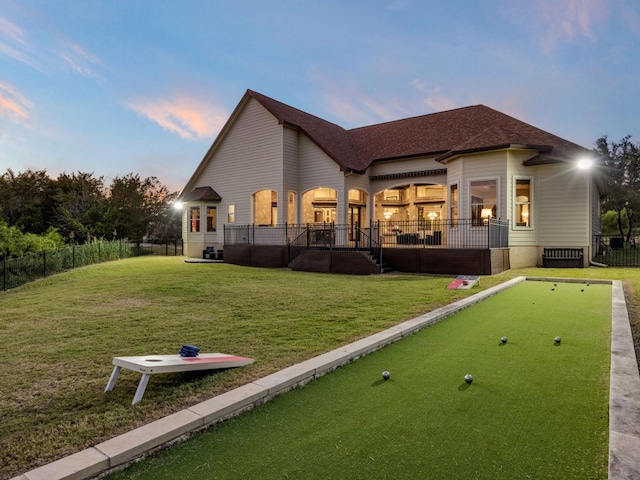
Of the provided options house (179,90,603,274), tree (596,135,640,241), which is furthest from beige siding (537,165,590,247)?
tree (596,135,640,241)

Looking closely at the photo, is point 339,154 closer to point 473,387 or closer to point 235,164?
point 235,164

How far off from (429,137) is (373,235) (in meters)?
7.43

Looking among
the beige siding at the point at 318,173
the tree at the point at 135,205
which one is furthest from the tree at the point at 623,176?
the tree at the point at 135,205

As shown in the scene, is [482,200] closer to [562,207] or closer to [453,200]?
[453,200]

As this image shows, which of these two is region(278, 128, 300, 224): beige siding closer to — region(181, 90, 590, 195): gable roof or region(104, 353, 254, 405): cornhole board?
region(181, 90, 590, 195): gable roof

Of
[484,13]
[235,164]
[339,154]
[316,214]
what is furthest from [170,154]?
[484,13]

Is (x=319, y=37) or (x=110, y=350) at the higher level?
(x=319, y=37)

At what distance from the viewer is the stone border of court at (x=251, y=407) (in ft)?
6.82

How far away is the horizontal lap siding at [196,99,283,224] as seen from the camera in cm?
2025

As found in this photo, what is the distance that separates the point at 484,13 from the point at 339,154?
35.5ft

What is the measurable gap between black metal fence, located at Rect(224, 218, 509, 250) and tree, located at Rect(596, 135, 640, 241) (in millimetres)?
35631

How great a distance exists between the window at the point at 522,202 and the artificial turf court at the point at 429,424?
12.9m

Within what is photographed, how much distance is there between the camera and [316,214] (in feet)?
77.3

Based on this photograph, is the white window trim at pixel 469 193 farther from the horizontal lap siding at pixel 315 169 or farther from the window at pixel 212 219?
the window at pixel 212 219
